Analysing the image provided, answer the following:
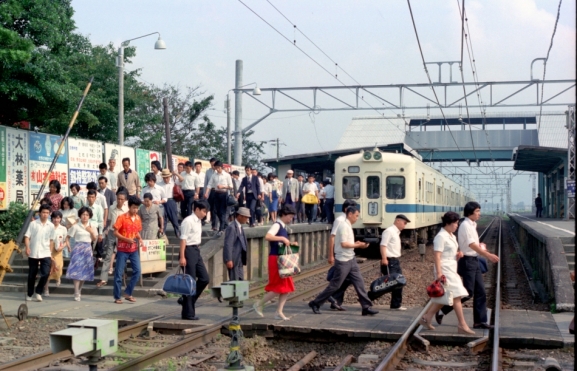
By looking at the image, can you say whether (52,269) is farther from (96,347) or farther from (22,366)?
(96,347)

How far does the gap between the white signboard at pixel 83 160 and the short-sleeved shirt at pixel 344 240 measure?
8146 mm

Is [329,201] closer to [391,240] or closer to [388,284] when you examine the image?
[391,240]

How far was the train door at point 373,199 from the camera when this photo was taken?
854 inches

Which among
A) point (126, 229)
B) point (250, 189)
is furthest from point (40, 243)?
point (250, 189)

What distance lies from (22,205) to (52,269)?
4.24 metres

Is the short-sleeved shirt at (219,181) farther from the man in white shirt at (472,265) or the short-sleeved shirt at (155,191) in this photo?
the man in white shirt at (472,265)

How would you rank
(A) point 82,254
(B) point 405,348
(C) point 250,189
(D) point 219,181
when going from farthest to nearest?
(C) point 250,189
(D) point 219,181
(A) point 82,254
(B) point 405,348

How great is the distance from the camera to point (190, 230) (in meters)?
9.83

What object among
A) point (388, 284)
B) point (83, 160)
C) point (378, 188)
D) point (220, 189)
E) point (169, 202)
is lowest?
point (388, 284)

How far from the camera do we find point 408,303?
1280 centimetres

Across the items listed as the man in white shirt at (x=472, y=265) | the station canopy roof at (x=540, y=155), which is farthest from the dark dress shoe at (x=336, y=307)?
the station canopy roof at (x=540, y=155)

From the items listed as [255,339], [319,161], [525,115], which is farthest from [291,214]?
[525,115]

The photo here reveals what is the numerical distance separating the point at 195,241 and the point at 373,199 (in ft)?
40.7

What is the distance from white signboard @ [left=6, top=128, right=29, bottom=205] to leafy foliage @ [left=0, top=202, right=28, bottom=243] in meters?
0.21
